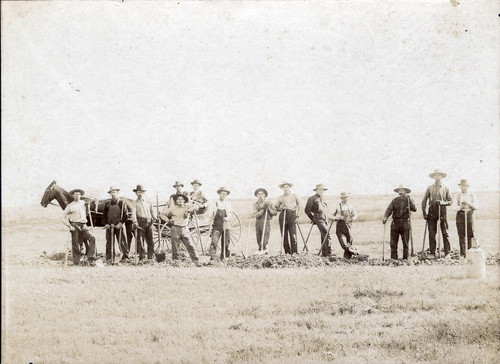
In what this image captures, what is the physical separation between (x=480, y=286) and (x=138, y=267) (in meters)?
7.22

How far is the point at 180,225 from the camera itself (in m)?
12.6

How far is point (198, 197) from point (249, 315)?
623 cm

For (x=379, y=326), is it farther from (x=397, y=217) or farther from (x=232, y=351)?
(x=397, y=217)

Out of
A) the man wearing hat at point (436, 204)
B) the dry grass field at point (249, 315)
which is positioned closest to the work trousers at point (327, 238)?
the dry grass field at point (249, 315)

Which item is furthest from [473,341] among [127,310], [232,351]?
[127,310]

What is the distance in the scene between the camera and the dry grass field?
6957 millimetres

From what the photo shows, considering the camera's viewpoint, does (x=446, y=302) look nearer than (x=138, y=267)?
Yes

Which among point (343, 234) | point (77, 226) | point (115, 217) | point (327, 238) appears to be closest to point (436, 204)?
point (343, 234)

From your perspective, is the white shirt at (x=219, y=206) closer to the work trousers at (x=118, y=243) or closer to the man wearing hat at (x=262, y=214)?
the man wearing hat at (x=262, y=214)

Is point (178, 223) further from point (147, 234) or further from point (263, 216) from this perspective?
point (263, 216)

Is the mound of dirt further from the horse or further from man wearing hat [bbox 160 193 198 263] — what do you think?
the horse

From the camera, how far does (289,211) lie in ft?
43.6

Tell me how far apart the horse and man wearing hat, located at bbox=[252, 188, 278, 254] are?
11.1 ft

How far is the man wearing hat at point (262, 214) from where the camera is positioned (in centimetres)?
1342
